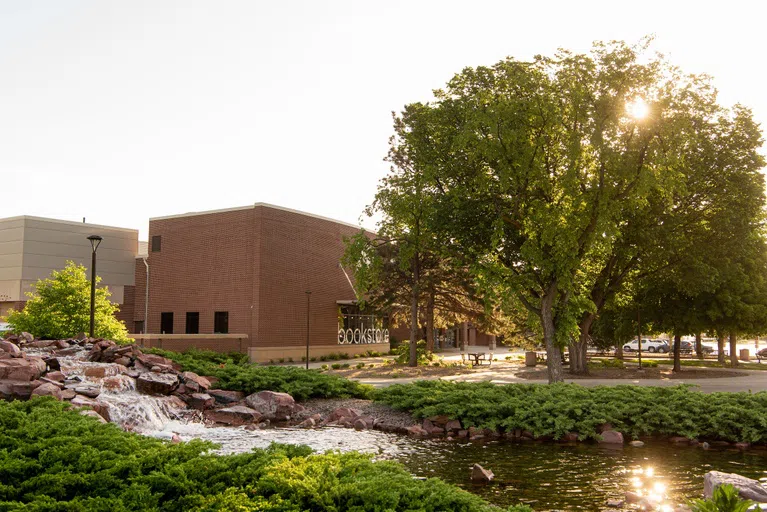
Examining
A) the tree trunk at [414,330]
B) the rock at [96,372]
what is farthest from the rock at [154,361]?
the tree trunk at [414,330]

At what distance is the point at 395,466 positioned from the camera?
8.31 metres

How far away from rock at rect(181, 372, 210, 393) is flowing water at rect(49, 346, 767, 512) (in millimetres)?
991

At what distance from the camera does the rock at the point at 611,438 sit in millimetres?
15188

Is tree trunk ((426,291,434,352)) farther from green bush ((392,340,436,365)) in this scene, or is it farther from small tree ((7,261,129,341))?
small tree ((7,261,129,341))

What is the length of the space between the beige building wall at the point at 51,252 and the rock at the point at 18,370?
87.7 ft

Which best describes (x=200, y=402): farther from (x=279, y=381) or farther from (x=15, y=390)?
(x=15, y=390)

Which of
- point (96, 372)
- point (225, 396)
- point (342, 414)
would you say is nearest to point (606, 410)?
point (342, 414)

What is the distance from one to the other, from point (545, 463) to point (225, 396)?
1019 cm

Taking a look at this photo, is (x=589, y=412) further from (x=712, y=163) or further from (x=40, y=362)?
(x=712, y=163)

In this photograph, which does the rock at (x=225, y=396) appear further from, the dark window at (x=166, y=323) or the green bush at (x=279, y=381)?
the dark window at (x=166, y=323)

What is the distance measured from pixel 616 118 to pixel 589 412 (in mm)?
11425

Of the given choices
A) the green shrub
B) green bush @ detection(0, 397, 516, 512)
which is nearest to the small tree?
green bush @ detection(0, 397, 516, 512)

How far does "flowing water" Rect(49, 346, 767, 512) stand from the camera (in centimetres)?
1038

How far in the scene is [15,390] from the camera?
1470 centimetres
